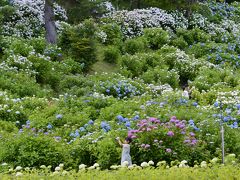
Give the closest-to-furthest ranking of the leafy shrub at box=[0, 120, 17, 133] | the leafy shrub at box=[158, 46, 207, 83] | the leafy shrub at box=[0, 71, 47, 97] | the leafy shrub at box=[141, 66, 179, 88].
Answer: the leafy shrub at box=[0, 120, 17, 133] → the leafy shrub at box=[0, 71, 47, 97] → the leafy shrub at box=[141, 66, 179, 88] → the leafy shrub at box=[158, 46, 207, 83]

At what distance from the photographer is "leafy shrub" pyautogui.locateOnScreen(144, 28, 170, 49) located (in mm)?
18547

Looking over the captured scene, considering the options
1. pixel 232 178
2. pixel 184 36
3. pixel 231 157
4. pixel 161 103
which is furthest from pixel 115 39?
pixel 232 178

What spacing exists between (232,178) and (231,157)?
1.45 m

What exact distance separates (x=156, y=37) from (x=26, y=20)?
5167 mm

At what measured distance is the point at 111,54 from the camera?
1644 cm

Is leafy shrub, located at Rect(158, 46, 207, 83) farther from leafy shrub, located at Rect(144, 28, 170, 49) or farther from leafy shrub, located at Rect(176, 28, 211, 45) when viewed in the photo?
Result: leafy shrub, located at Rect(176, 28, 211, 45)

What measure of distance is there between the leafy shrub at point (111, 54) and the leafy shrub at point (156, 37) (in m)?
2.43

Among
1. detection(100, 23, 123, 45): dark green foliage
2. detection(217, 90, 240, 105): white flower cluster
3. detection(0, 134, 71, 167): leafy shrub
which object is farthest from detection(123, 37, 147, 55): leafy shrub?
detection(0, 134, 71, 167): leafy shrub

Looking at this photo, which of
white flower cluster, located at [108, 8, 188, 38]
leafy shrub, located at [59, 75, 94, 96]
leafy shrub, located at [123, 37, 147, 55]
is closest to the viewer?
leafy shrub, located at [59, 75, 94, 96]

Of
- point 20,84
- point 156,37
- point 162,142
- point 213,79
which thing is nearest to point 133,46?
point 156,37

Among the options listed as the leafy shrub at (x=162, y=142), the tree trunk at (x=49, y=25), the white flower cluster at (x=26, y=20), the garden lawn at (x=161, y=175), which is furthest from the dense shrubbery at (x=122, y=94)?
the white flower cluster at (x=26, y=20)

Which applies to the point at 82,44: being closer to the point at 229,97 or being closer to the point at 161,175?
the point at 229,97

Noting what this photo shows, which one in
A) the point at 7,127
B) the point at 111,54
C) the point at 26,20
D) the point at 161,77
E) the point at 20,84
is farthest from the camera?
the point at 26,20

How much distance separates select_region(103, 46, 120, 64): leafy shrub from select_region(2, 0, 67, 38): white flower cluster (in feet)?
8.27
